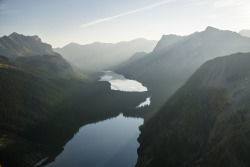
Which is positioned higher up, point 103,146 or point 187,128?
point 187,128

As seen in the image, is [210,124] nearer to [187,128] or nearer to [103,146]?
[187,128]

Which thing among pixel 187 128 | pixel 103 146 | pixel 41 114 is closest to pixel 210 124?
pixel 187 128

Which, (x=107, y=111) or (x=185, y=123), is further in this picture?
(x=107, y=111)

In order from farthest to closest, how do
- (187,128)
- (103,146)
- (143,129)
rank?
(143,129) < (103,146) < (187,128)

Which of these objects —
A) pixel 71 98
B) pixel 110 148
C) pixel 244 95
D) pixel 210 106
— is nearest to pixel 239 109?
pixel 244 95

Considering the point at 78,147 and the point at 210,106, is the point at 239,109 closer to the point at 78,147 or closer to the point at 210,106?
the point at 210,106

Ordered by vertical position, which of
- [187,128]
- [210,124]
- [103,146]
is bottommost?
[103,146]

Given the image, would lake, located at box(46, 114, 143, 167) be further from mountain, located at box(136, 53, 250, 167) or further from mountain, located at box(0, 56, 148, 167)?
mountain, located at box(136, 53, 250, 167)
